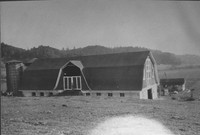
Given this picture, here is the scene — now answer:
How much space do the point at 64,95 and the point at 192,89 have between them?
278 centimetres

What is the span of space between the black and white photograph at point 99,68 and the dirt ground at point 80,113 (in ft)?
0.06

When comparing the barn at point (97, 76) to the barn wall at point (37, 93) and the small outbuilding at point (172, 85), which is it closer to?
the barn wall at point (37, 93)

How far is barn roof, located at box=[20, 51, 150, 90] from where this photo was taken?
15.5 ft

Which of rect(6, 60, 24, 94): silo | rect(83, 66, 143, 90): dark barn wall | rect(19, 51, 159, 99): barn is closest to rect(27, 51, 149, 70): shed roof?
rect(19, 51, 159, 99): barn

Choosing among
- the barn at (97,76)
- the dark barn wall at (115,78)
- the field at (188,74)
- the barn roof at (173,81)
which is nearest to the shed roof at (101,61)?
the barn at (97,76)

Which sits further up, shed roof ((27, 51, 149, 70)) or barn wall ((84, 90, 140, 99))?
shed roof ((27, 51, 149, 70))

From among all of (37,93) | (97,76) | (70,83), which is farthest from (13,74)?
(97,76)

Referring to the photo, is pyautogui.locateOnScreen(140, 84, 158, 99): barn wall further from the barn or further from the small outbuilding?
the small outbuilding

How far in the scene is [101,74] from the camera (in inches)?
190

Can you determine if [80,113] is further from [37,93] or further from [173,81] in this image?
[173,81]

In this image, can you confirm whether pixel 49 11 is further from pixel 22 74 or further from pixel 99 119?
pixel 99 119

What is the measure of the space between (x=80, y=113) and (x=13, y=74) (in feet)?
6.60

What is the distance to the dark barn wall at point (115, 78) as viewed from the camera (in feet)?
15.5

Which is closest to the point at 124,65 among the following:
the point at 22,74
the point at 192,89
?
the point at 192,89
